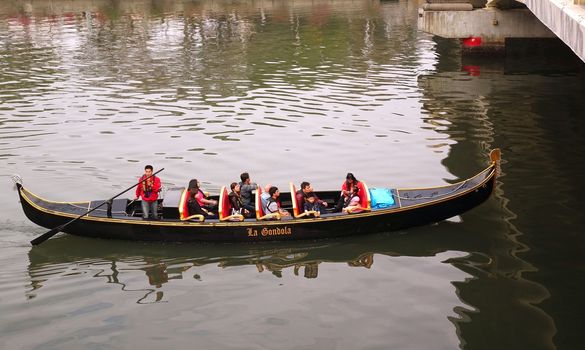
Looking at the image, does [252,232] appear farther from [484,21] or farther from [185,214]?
[484,21]

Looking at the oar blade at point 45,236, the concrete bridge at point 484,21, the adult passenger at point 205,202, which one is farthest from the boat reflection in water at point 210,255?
the concrete bridge at point 484,21

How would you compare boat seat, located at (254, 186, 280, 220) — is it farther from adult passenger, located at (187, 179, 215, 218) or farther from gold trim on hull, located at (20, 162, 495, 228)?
adult passenger, located at (187, 179, 215, 218)

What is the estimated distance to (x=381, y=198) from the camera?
1991 centimetres

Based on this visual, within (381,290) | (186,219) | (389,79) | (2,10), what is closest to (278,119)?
(389,79)

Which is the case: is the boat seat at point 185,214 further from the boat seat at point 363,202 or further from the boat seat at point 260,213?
the boat seat at point 363,202

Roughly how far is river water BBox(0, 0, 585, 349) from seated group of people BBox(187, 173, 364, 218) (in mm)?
848

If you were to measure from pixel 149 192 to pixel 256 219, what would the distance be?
101 inches

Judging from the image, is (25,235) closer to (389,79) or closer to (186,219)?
(186,219)

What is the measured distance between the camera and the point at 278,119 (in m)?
31.9

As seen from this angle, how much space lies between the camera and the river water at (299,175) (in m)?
15.7

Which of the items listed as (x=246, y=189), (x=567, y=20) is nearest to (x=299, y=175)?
(x=246, y=189)

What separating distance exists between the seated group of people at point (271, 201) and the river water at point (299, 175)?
A: 2.78ft

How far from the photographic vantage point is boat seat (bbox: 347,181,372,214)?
19422mm

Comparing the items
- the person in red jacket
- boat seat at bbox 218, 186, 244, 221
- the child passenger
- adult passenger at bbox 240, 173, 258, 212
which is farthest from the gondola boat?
adult passenger at bbox 240, 173, 258, 212
